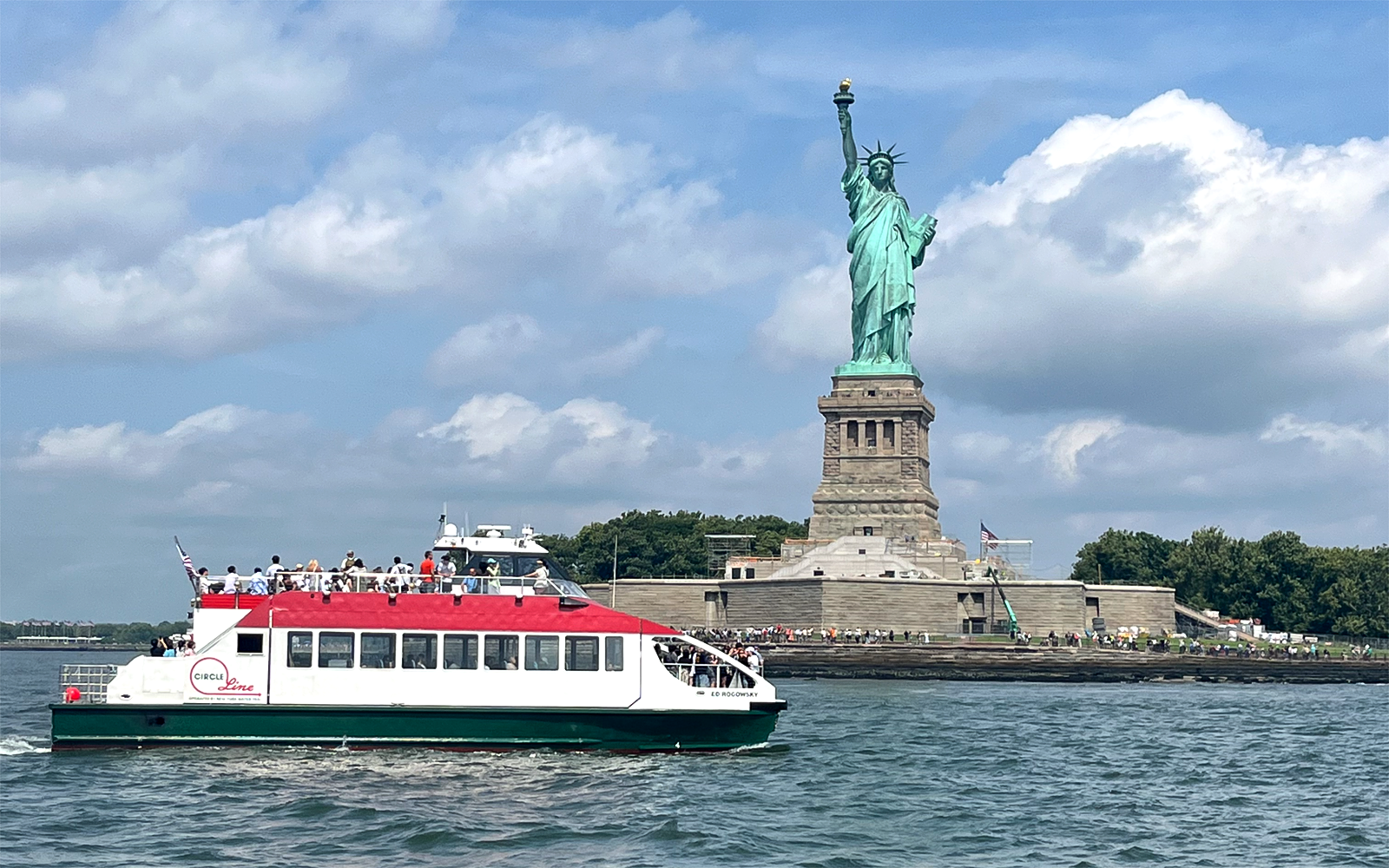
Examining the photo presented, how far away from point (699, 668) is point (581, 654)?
2843 millimetres

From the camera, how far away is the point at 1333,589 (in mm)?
118188

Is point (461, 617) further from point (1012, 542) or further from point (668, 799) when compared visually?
point (1012, 542)

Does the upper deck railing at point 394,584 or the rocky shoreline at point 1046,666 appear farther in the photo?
the rocky shoreline at point 1046,666

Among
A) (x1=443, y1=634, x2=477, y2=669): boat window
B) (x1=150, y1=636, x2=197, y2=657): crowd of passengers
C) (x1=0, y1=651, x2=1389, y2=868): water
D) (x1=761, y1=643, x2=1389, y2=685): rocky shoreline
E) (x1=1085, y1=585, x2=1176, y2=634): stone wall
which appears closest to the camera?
(x1=0, y1=651, x2=1389, y2=868): water

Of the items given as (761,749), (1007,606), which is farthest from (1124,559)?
(761,749)

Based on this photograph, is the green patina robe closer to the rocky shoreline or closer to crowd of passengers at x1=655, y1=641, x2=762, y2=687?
the rocky shoreline

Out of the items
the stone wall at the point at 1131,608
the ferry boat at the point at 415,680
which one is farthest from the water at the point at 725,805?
the stone wall at the point at 1131,608

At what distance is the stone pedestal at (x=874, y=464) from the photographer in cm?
11331

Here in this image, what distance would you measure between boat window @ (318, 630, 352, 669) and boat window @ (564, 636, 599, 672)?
472 centimetres

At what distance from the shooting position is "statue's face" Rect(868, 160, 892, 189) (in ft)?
390

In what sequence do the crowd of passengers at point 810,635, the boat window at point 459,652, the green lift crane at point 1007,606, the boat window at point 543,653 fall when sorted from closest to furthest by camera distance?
the boat window at point 459,652 < the boat window at point 543,653 < the crowd of passengers at point 810,635 < the green lift crane at point 1007,606

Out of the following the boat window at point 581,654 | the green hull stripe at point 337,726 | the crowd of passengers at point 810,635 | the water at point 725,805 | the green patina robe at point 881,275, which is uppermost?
the green patina robe at point 881,275

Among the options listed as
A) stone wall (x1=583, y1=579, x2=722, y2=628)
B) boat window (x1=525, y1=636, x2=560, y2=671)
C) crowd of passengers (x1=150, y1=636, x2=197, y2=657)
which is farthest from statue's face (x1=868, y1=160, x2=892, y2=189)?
crowd of passengers (x1=150, y1=636, x2=197, y2=657)

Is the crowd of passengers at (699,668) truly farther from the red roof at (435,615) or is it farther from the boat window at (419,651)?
the boat window at (419,651)
